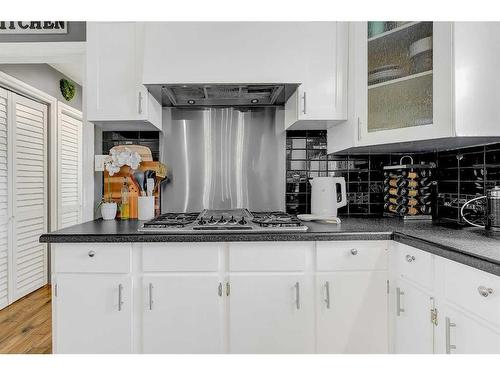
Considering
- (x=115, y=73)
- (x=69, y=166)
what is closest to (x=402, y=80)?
(x=115, y=73)

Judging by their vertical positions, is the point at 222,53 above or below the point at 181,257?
above

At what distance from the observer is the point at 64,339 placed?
189cm

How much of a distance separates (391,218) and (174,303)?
4.83 feet

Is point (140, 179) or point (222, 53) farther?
point (140, 179)

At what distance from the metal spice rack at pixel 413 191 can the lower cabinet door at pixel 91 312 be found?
1.68 meters

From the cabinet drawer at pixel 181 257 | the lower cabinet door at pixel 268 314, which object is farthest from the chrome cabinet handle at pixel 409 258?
the cabinet drawer at pixel 181 257

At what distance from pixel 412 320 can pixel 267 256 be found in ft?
A: 2.33

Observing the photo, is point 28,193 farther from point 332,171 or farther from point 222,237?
point 332,171

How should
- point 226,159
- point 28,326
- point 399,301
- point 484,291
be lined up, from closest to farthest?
point 484,291 < point 399,301 < point 226,159 < point 28,326

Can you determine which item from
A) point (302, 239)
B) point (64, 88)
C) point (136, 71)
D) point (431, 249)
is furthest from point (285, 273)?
point (64, 88)

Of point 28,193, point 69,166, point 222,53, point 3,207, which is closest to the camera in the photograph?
point 222,53

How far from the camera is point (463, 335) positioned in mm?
1398

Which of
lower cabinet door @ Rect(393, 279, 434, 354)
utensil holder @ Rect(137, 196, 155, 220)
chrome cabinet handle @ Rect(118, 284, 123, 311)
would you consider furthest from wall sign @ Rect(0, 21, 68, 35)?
lower cabinet door @ Rect(393, 279, 434, 354)

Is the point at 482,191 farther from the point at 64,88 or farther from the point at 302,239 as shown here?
the point at 64,88
